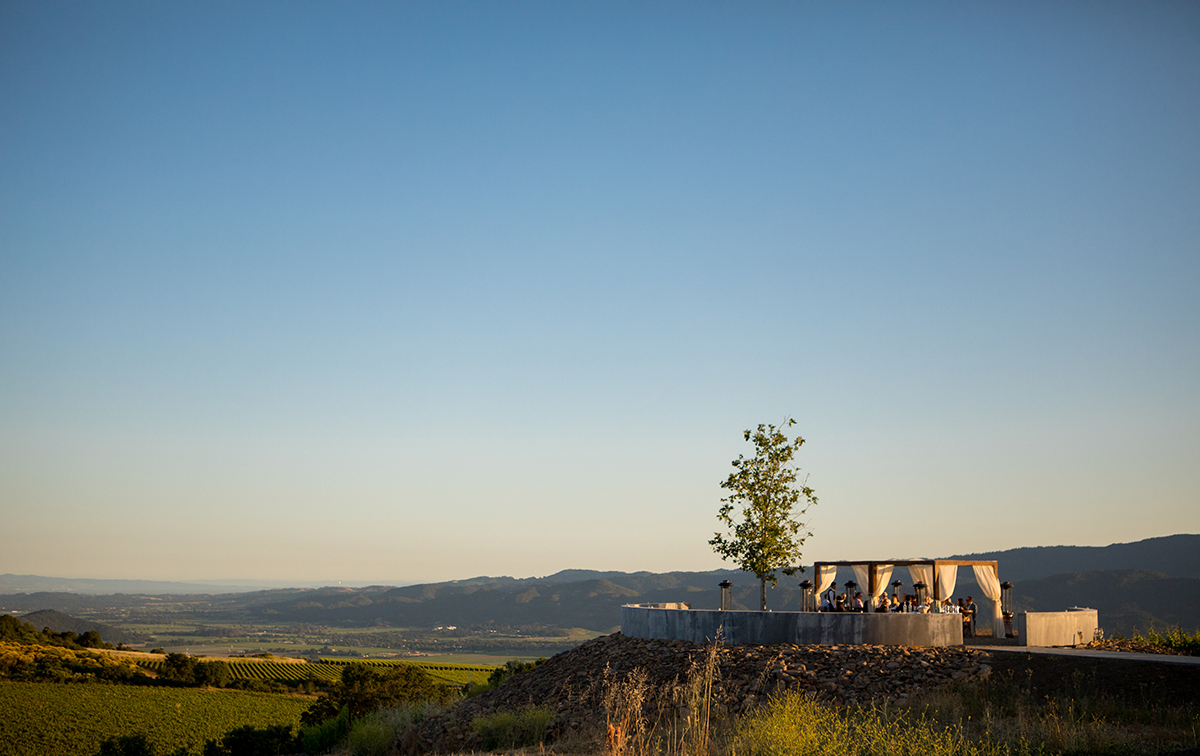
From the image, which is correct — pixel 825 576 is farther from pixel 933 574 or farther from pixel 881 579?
pixel 933 574

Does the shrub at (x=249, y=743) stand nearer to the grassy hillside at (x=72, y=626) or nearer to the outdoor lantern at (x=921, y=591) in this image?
the outdoor lantern at (x=921, y=591)

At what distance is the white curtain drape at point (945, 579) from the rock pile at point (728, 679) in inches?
210

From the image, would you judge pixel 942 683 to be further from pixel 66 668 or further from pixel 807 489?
pixel 66 668

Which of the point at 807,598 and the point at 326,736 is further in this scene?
the point at 326,736

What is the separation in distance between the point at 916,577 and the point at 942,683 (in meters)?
8.83

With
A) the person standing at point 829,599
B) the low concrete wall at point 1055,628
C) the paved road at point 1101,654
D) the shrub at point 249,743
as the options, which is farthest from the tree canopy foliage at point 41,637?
the paved road at point 1101,654

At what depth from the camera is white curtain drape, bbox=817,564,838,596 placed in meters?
25.9

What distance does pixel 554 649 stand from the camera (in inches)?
Answer: 5571

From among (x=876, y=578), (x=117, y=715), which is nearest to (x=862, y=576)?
(x=876, y=578)

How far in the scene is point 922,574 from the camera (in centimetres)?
2475

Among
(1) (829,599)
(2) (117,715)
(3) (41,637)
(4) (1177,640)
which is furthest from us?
(3) (41,637)

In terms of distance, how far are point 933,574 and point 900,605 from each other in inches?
51.9

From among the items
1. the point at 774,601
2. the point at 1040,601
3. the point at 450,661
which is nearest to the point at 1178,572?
the point at 1040,601

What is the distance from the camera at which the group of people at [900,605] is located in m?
22.6
